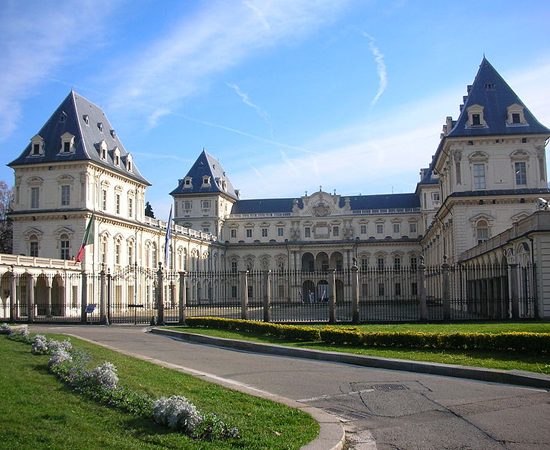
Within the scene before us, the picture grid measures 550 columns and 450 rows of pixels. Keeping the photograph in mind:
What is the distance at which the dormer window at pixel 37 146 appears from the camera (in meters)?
50.4

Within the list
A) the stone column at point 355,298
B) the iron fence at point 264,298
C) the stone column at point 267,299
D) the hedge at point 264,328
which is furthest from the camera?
the stone column at point 267,299

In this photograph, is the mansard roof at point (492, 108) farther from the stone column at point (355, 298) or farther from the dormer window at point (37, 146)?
the dormer window at point (37, 146)

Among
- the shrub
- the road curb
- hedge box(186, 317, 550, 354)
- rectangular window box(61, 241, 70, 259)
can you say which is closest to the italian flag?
rectangular window box(61, 241, 70, 259)

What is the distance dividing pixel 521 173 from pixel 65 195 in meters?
36.9

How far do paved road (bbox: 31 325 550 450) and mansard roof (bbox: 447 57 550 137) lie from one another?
104ft

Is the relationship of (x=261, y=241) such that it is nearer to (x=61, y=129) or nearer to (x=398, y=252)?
(x=398, y=252)

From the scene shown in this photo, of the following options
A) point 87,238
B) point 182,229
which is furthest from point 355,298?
point 182,229

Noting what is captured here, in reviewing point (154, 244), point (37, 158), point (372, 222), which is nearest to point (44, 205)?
point (37, 158)

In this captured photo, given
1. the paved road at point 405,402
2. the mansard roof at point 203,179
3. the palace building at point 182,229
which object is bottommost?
the paved road at point 405,402

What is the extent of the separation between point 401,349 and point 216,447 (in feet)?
34.8

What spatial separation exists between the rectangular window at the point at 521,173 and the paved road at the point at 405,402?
3159cm

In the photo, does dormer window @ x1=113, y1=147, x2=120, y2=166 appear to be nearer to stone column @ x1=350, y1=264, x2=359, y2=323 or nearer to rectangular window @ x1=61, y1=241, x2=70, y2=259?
rectangular window @ x1=61, y1=241, x2=70, y2=259

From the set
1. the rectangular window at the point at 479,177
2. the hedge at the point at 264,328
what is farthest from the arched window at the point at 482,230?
the hedge at the point at 264,328

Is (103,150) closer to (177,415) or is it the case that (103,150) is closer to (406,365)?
(406,365)
